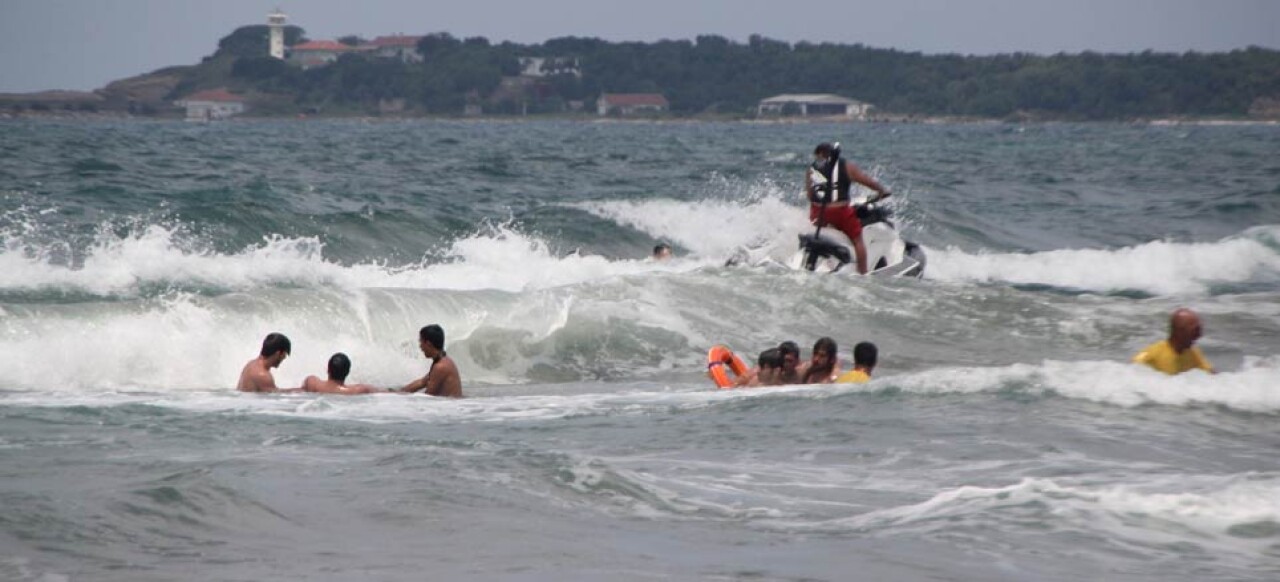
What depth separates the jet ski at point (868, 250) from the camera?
1683 centimetres

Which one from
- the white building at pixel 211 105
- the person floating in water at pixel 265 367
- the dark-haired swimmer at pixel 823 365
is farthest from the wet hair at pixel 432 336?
the white building at pixel 211 105

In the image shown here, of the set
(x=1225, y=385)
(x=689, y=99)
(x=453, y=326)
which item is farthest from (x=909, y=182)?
(x=689, y=99)

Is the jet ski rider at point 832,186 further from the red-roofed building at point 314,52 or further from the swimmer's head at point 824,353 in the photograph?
the red-roofed building at point 314,52

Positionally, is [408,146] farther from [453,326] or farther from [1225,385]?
[1225,385]

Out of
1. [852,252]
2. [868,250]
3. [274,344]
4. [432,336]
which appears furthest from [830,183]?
[274,344]

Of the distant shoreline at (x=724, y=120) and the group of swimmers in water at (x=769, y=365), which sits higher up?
the distant shoreline at (x=724, y=120)

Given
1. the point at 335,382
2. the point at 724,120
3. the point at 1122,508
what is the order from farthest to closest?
1. the point at 724,120
2. the point at 335,382
3. the point at 1122,508

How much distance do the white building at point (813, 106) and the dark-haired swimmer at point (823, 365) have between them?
107181 mm

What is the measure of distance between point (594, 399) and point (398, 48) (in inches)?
4559

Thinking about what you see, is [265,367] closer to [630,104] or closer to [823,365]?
[823,365]

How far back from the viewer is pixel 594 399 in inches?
440

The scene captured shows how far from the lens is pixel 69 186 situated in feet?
78.0

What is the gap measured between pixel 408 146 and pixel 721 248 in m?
23.8

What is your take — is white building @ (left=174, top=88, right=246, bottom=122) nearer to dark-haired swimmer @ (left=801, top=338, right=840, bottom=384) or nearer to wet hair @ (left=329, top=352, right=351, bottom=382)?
wet hair @ (left=329, top=352, right=351, bottom=382)
